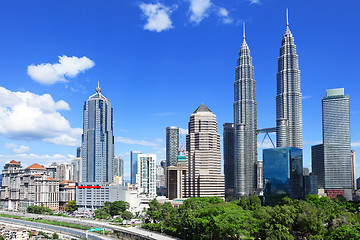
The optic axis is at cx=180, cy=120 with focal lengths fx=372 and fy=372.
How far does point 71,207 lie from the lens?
7318 inches

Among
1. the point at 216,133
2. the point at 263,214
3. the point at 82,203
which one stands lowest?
the point at 82,203

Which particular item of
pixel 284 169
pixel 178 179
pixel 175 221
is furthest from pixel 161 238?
pixel 178 179

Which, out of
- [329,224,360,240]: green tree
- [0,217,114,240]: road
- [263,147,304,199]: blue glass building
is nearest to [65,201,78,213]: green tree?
[0,217,114,240]: road

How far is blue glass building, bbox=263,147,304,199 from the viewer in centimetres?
15088

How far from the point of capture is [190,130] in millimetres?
178500

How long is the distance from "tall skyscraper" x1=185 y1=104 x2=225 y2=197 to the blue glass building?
25.9 meters

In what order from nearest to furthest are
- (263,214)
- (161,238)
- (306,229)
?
1. (306,229)
2. (263,214)
3. (161,238)

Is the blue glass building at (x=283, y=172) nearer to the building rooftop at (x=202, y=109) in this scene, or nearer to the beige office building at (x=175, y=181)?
the building rooftop at (x=202, y=109)

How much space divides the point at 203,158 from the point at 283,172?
1492 inches

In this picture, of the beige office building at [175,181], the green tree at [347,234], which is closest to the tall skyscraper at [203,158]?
the beige office building at [175,181]

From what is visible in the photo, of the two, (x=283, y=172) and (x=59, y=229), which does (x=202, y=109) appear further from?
(x=59, y=229)

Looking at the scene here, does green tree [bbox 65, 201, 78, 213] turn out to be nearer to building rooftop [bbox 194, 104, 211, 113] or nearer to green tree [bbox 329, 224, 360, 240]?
building rooftop [bbox 194, 104, 211, 113]

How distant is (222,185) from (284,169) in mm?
34685

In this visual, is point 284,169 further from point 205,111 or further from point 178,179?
point 178,179
